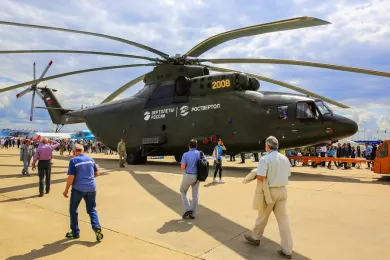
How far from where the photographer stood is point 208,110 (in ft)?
46.7

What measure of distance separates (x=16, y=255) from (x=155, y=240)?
6.42 feet

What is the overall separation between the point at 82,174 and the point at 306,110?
32.2ft

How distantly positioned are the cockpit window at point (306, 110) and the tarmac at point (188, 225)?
365cm

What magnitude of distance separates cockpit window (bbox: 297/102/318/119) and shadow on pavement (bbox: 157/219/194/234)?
8.08 meters

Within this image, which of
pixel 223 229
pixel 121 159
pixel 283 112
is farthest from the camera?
pixel 121 159

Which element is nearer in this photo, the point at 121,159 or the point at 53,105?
the point at 121,159

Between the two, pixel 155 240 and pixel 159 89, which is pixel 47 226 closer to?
pixel 155 240

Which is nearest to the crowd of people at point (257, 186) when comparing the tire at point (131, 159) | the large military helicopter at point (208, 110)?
the large military helicopter at point (208, 110)

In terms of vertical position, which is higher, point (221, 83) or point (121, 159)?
point (221, 83)

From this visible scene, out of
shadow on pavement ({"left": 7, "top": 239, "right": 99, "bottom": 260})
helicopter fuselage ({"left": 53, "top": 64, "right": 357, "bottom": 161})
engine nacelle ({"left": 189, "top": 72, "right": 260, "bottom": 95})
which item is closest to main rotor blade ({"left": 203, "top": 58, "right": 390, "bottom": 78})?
engine nacelle ({"left": 189, "top": 72, "right": 260, "bottom": 95})

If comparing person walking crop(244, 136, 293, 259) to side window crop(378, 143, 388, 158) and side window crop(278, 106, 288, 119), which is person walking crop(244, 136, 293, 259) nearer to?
side window crop(278, 106, 288, 119)

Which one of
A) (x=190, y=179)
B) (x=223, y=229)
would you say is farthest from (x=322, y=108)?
(x=223, y=229)

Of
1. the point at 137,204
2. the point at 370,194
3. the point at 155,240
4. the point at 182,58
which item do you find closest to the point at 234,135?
the point at 182,58

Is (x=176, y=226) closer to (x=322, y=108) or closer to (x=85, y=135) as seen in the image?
(x=322, y=108)
